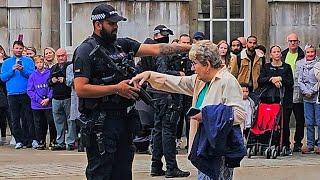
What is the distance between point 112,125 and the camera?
756 cm

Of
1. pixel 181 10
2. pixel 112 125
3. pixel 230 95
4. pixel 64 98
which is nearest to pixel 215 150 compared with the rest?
pixel 230 95

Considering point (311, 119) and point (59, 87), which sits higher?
point (59, 87)

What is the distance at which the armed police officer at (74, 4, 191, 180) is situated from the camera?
7457mm

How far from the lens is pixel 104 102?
7531 millimetres

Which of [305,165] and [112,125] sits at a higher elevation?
[112,125]

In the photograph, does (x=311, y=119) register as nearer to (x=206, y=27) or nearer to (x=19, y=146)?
(x=206, y=27)

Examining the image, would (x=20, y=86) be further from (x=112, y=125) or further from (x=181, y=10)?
(x=112, y=125)

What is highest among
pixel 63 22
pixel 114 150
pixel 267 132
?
pixel 63 22

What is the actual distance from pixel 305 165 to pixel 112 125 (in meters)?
5.59

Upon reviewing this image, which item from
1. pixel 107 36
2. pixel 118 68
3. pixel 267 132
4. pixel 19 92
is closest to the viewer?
pixel 118 68

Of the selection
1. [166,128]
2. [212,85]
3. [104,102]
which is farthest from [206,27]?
[212,85]

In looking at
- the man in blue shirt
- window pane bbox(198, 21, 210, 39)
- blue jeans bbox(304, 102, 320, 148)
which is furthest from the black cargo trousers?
window pane bbox(198, 21, 210, 39)

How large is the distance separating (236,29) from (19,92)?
5.20m

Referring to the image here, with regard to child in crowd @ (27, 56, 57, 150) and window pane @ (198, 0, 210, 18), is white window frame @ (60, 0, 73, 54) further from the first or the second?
child in crowd @ (27, 56, 57, 150)
